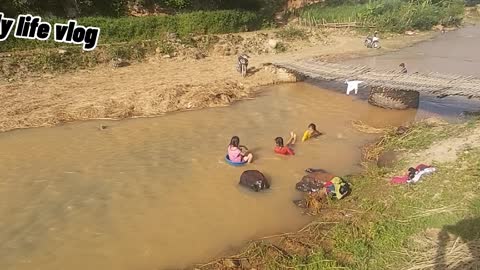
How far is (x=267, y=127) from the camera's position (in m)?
12.0

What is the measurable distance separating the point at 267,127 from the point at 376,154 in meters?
3.24

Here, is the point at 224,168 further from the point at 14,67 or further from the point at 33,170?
the point at 14,67

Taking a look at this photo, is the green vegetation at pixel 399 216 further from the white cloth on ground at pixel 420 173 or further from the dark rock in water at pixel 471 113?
the dark rock in water at pixel 471 113

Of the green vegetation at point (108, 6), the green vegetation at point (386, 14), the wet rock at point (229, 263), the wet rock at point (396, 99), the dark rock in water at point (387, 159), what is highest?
the green vegetation at point (108, 6)

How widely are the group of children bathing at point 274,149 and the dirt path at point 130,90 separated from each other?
375 centimetres

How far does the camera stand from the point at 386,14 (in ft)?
90.5

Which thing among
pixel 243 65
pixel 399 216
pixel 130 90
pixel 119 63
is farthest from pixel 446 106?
pixel 119 63

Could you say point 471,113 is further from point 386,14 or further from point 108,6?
point 108,6

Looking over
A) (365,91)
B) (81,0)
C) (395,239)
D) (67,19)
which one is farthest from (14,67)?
(395,239)

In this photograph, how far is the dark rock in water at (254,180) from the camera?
8.47 meters

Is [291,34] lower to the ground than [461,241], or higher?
higher

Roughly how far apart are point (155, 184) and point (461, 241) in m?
5.49

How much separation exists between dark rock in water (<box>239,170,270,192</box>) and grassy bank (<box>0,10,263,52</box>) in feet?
40.4

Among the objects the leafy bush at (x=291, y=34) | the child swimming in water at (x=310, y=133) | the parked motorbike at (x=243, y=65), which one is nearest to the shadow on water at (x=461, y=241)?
the child swimming in water at (x=310, y=133)
